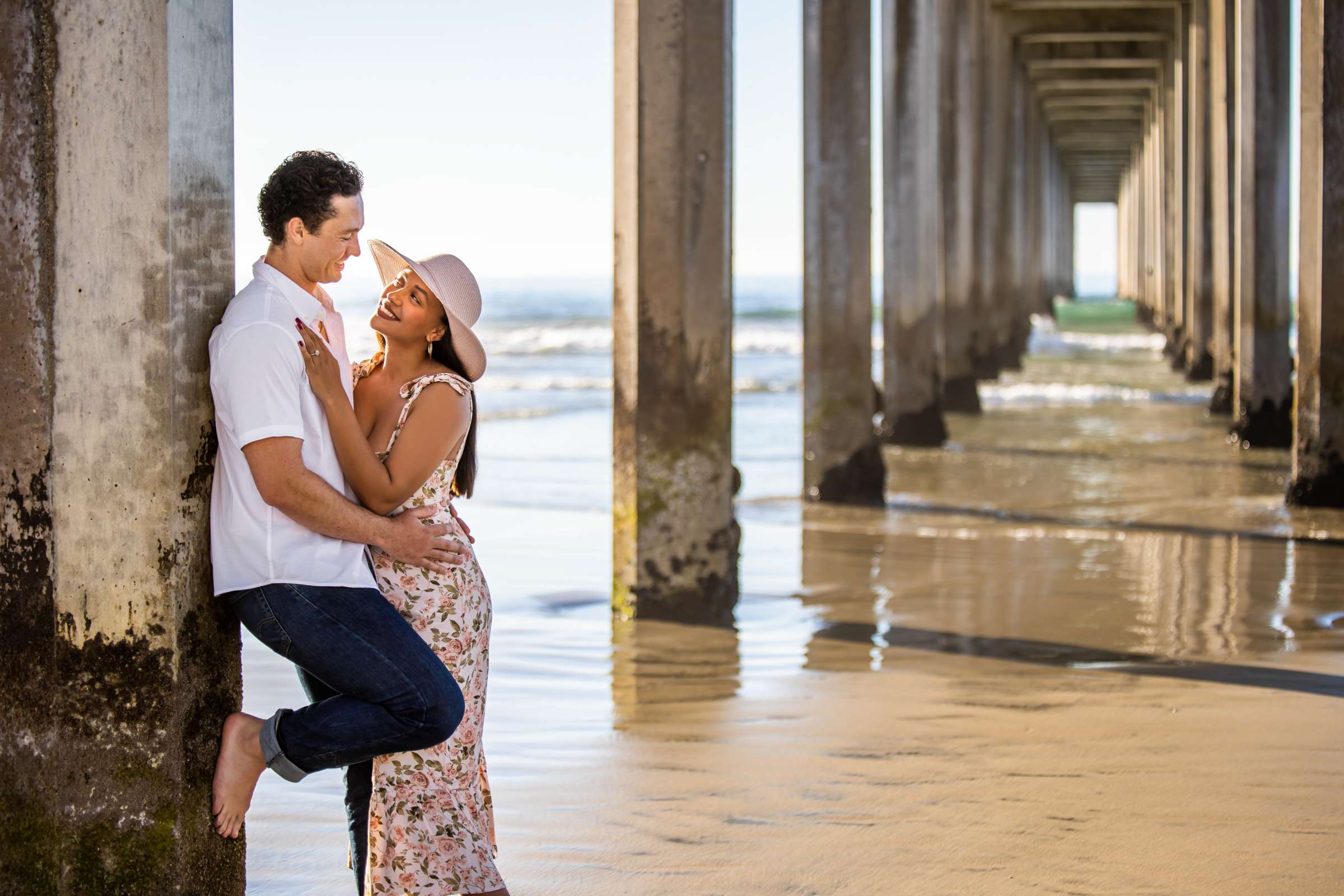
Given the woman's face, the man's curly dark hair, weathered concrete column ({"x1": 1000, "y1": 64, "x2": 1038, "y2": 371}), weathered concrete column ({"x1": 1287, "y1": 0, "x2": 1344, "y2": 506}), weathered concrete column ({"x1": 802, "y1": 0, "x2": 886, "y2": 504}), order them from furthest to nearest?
1. weathered concrete column ({"x1": 1000, "y1": 64, "x2": 1038, "y2": 371})
2. weathered concrete column ({"x1": 802, "y1": 0, "x2": 886, "y2": 504})
3. weathered concrete column ({"x1": 1287, "y1": 0, "x2": 1344, "y2": 506})
4. the woman's face
5. the man's curly dark hair

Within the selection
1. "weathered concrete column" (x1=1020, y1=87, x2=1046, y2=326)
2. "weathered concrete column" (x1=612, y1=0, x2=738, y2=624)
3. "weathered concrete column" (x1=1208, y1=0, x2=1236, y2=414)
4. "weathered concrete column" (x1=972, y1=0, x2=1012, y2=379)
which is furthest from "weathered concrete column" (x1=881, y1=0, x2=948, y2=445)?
"weathered concrete column" (x1=1020, y1=87, x2=1046, y2=326)

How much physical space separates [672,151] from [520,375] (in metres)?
19.9

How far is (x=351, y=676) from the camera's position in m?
2.61

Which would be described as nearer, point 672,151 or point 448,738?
point 448,738

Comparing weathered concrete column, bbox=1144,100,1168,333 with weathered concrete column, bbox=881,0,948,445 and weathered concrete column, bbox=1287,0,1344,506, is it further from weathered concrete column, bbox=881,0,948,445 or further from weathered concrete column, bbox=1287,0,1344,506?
weathered concrete column, bbox=1287,0,1344,506

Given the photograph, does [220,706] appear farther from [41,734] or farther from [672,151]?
[672,151]

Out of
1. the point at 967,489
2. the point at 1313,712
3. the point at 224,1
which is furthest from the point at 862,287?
the point at 224,1

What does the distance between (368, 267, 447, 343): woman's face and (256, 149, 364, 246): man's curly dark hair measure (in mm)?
235

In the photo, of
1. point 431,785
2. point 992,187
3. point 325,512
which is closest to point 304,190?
point 325,512

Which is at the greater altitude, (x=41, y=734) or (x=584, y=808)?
(x=41, y=734)

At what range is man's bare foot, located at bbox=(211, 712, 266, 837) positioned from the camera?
108 inches

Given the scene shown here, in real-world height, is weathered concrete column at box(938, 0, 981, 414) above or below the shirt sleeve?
above

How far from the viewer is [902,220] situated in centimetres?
1179

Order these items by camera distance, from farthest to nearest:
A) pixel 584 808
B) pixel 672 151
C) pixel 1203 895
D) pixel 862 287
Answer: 1. pixel 862 287
2. pixel 672 151
3. pixel 584 808
4. pixel 1203 895
